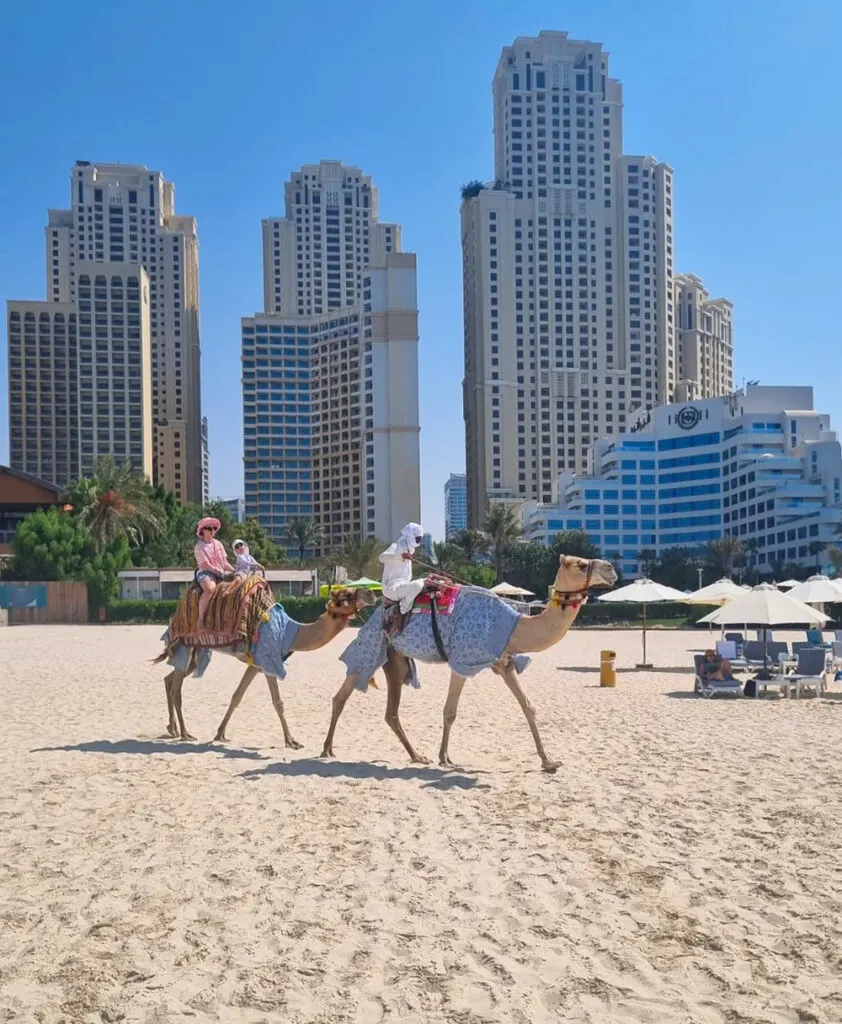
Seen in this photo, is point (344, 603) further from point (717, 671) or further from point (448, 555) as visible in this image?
point (448, 555)

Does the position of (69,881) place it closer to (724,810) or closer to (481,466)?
(724,810)

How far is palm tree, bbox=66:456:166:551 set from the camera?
61.2 meters

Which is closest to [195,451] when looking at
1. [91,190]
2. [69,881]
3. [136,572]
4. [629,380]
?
[91,190]

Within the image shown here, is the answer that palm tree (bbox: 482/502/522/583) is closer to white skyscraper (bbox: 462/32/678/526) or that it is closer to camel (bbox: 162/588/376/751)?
white skyscraper (bbox: 462/32/678/526)

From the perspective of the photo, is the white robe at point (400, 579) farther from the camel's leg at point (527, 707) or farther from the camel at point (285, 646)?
the camel's leg at point (527, 707)

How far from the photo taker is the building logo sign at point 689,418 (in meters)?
110

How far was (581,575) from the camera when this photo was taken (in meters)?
9.70

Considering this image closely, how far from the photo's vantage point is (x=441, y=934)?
Result: 554 cm

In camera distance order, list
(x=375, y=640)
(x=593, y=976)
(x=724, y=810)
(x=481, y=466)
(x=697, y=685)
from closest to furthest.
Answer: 1. (x=593, y=976)
2. (x=724, y=810)
3. (x=375, y=640)
4. (x=697, y=685)
5. (x=481, y=466)

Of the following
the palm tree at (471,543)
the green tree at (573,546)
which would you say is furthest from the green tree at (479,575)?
the green tree at (573,546)

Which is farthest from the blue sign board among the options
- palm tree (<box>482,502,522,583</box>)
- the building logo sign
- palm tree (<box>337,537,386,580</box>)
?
the building logo sign

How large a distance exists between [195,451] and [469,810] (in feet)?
529

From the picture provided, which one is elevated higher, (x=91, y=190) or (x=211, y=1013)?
(x=91, y=190)

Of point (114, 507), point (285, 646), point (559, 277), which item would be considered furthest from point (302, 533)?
point (285, 646)
